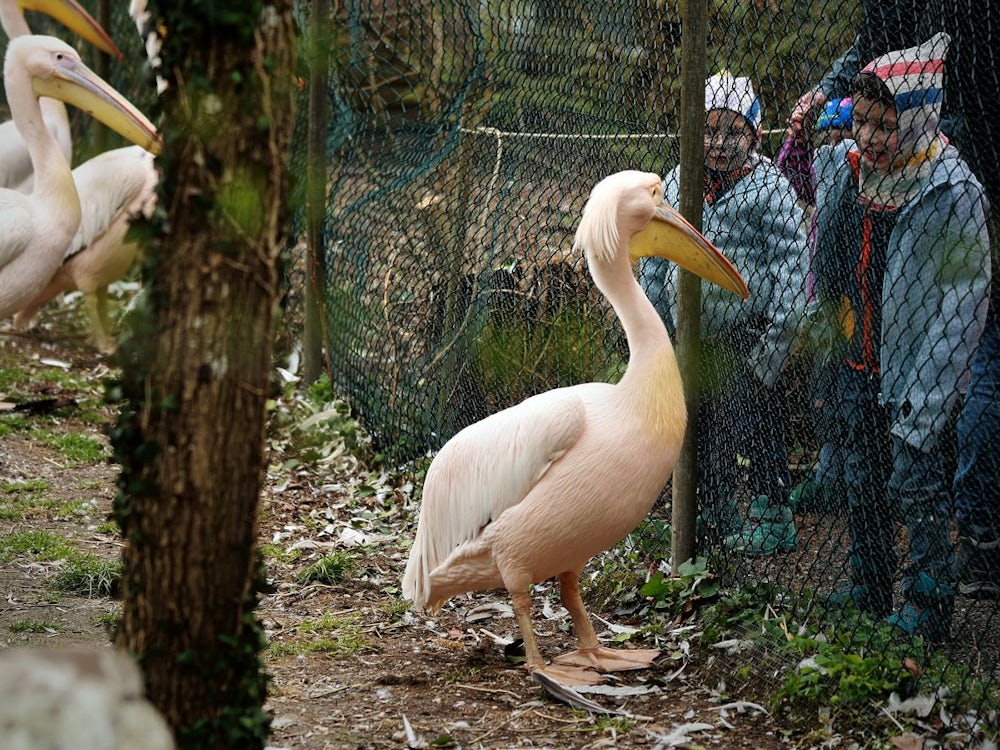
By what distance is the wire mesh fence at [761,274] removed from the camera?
121 inches

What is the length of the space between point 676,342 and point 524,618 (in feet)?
3.31

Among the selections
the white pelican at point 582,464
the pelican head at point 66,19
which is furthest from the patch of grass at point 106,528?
the pelican head at point 66,19

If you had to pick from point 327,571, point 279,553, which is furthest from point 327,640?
point 279,553

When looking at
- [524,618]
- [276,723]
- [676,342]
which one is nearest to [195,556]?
[276,723]

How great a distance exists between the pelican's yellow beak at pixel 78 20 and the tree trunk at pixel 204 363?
19.7 feet

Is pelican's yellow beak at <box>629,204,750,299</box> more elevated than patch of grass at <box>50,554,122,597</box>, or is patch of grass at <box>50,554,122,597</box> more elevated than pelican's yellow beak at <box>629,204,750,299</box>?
pelican's yellow beak at <box>629,204,750,299</box>

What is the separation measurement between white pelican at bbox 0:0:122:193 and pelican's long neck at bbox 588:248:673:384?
15.1 ft

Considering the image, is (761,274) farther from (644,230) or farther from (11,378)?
(11,378)

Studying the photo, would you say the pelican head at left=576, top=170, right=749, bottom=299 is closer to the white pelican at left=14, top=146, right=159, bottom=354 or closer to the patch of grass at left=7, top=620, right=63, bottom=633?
the patch of grass at left=7, top=620, right=63, bottom=633

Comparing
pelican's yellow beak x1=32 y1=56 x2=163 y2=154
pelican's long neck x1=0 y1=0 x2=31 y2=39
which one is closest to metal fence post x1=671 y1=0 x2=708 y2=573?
pelican's yellow beak x1=32 y1=56 x2=163 y2=154

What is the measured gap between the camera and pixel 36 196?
19.0 ft

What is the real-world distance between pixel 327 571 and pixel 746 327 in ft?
5.80

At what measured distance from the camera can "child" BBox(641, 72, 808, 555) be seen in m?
3.53

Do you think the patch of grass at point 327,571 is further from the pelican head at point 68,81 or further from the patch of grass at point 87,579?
the pelican head at point 68,81
